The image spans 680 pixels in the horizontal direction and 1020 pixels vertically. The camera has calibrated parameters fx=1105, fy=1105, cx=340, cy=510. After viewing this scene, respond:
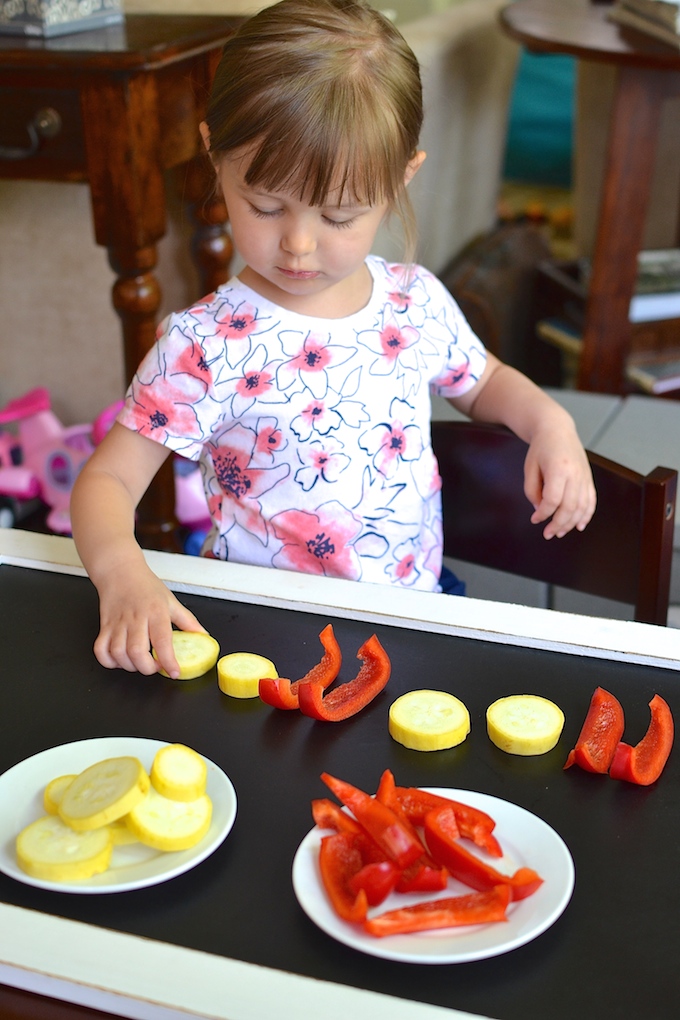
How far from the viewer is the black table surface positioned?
55 centimetres

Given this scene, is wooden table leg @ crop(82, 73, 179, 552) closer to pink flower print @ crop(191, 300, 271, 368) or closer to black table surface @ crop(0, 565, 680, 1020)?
pink flower print @ crop(191, 300, 271, 368)

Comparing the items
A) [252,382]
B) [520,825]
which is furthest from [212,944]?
[252,382]

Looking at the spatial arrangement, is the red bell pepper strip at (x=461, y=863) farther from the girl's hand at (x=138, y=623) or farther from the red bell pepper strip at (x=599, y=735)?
the girl's hand at (x=138, y=623)

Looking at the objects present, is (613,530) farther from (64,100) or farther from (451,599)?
(64,100)

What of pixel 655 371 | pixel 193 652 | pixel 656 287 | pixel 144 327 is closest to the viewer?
pixel 193 652

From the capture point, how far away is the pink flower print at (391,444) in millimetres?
1133

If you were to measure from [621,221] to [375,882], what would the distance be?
2.09 meters

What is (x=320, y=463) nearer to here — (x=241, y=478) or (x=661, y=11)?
(x=241, y=478)

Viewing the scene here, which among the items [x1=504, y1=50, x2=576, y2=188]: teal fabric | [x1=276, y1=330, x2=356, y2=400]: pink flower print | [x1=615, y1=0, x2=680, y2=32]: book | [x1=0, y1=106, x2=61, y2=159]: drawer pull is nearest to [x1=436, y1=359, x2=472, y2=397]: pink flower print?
[x1=276, y1=330, x2=356, y2=400]: pink flower print

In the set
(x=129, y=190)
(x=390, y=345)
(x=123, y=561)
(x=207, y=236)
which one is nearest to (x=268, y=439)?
(x=390, y=345)

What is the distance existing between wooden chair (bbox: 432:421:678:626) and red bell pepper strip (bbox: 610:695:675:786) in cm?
31

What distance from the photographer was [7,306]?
2.29 metres

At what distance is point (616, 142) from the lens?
233cm

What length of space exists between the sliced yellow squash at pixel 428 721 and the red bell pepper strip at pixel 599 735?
0.07 m
